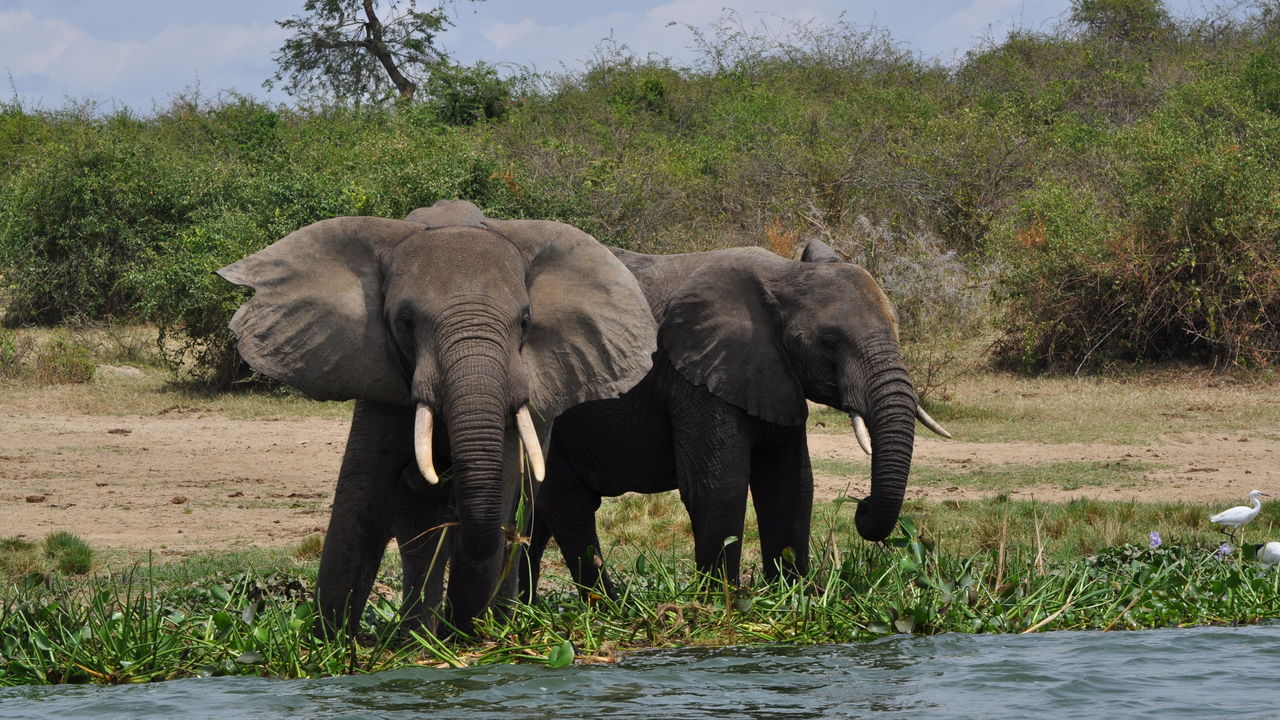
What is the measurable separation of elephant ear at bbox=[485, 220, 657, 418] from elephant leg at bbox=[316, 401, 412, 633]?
560 mm

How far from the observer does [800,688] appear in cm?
548

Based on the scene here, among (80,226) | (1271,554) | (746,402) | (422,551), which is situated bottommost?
(1271,554)

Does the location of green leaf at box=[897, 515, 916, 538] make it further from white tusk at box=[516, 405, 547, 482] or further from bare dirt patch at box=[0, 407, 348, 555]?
bare dirt patch at box=[0, 407, 348, 555]

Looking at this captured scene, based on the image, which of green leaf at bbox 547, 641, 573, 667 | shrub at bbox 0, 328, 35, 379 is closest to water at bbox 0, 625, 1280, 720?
green leaf at bbox 547, 641, 573, 667

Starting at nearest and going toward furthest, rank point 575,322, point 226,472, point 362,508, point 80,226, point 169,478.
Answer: point 362,508
point 575,322
point 169,478
point 226,472
point 80,226

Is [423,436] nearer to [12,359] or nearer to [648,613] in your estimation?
[648,613]

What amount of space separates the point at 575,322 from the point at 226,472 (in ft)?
22.3

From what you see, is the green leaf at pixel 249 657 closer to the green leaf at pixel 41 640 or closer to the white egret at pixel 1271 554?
the green leaf at pixel 41 640

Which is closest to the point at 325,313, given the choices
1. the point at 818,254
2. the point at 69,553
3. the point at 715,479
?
the point at 715,479

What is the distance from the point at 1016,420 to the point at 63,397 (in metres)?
9.26

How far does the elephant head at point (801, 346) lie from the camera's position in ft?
21.0

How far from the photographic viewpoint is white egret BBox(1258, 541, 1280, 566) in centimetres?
A: 733

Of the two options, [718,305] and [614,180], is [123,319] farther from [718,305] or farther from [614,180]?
[718,305]

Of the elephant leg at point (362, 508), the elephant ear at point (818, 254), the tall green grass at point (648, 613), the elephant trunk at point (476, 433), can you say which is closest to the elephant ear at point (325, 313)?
the elephant leg at point (362, 508)
